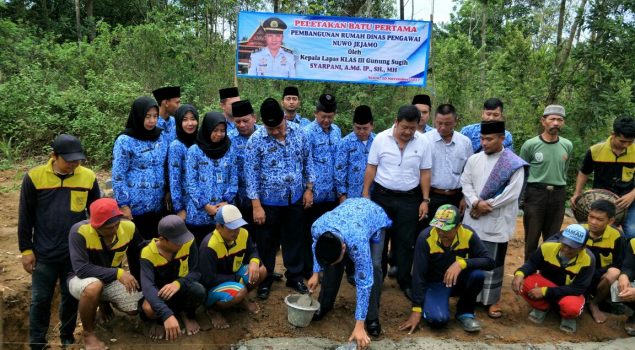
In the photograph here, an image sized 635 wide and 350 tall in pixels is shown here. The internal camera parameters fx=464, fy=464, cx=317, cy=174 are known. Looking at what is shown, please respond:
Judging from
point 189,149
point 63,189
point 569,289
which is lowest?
point 569,289

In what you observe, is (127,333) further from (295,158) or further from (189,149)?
(295,158)

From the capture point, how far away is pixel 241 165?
14.7 ft

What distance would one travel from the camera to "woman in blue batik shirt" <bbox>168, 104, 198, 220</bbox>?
4082 millimetres

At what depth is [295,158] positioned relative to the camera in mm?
4297

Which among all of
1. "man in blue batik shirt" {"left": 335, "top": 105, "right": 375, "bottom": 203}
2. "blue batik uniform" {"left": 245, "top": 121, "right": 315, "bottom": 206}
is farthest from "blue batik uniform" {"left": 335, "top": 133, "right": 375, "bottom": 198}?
"blue batik uniform" {"left": 245, "top": 121, "right": 315, "bottom": 206}

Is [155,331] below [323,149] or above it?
below

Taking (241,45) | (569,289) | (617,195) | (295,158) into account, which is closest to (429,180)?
(295,158)

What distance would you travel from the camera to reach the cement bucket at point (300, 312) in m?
3.81

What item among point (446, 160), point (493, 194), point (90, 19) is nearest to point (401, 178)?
point (446, 160)

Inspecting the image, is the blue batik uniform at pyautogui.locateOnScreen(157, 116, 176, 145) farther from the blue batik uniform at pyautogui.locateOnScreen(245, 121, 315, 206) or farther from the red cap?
the red cap

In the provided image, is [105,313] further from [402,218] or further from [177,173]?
[402,218]

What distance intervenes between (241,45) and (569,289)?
199 inches

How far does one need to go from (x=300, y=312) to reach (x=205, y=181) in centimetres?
139

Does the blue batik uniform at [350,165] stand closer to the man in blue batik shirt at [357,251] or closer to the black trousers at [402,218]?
the black trousers at [402,218]
